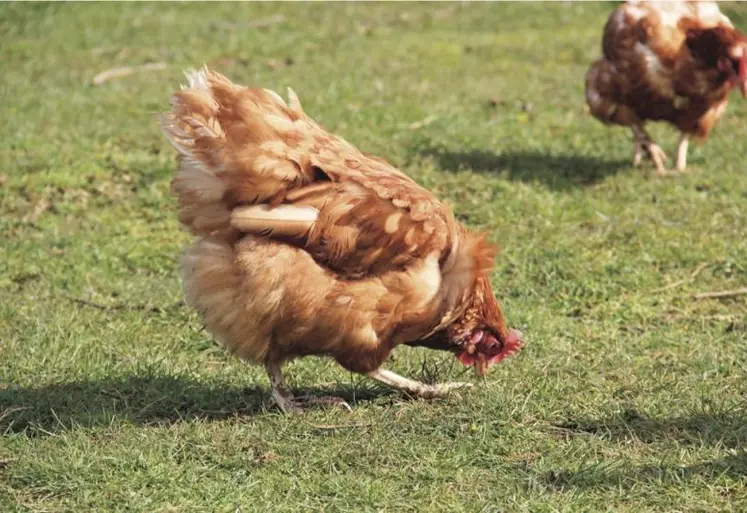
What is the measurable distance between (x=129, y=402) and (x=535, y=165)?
4.93 meters

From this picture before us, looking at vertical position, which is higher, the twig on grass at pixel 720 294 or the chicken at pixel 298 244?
the chicken at pixel 298 244

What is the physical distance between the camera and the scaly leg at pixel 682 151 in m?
9.19

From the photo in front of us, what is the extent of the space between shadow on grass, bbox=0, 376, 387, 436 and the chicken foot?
0.08 m

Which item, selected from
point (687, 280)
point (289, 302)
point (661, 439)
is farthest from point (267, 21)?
point (661, 439)

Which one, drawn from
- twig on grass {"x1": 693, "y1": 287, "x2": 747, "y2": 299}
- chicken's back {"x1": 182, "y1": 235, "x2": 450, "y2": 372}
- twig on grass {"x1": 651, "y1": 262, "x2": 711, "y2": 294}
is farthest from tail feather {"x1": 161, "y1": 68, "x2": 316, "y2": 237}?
twig on grass {"x1": 693, "y1": 287, "x2": 747, "y2": 299}

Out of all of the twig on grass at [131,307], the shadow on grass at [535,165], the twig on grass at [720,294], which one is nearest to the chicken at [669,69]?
the shadow on grass at [535,165]

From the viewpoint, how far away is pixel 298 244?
4.84 metres

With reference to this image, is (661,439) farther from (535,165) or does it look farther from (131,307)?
(535,165)

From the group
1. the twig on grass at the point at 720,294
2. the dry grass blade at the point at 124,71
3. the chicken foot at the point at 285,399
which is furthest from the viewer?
the dry grass blade at the point at 124,71

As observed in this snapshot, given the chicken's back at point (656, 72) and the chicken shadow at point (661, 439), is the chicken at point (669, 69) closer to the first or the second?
the chicken's back at point (656, 72)

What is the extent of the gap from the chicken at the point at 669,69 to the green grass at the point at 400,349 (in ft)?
1.42

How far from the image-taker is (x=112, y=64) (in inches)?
491

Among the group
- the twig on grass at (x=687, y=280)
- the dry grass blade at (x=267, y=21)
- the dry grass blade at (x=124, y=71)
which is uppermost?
the dry grass blade at (x=267, y=21)

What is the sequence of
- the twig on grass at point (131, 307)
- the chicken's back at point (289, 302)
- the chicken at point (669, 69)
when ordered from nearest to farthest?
the chicken's back at point (289, 302), the twig on grass at point (131, 307), the chicken at point (669, 69)
